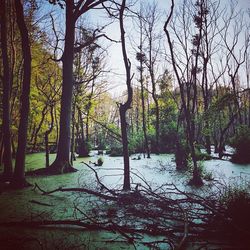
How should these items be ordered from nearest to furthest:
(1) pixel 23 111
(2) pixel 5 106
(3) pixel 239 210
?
(3) pixel 239 210
(1) pixel 23 111
(2) pixel 5 106

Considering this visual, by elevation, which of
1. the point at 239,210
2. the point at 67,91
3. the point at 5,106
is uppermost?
the point at 67,91

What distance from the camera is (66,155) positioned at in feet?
33.5

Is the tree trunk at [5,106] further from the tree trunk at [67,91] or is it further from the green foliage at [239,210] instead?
the green foliage at [239,210]

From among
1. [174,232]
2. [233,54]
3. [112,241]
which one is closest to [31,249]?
[112,241]

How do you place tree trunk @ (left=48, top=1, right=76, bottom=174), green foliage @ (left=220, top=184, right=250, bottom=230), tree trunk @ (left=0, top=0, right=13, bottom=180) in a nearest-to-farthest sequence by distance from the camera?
green foliage @ (left=220, top=184, right=250, bottom=230) < tree trunk @ (left=0, top=0, right=13, bottom=180) < tree trunk @ (left=48, top=1, right=76, bottom=174)

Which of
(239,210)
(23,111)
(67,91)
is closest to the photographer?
(239,210)

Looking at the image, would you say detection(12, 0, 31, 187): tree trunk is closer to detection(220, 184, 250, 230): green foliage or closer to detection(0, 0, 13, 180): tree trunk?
detection(0, 0, 13, 180): tree trunk

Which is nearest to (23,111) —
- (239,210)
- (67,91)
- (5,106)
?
(5,106)

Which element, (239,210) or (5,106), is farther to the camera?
(5,106)

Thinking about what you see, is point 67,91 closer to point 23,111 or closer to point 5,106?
point 5,106

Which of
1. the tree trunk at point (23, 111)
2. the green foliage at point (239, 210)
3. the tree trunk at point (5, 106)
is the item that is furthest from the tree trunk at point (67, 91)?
the green foliage at point (239, 210)

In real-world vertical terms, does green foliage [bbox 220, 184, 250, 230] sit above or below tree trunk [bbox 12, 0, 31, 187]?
below

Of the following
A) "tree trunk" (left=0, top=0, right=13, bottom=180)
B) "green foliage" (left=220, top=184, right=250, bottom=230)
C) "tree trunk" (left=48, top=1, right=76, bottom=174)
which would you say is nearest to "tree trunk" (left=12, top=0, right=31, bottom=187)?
"tree trunk" (left=0, top=0, right=13, bottom=180)

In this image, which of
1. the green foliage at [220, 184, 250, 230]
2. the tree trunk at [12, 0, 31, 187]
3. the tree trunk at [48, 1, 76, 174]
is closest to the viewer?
the green foliage at [220, 184, 250, 230]
